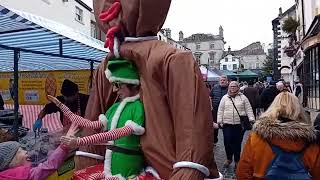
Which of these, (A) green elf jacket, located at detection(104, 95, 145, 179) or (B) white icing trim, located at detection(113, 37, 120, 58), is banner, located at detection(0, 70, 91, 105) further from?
(A) green elf jacket, located at detection(104, 95, 145, 179)

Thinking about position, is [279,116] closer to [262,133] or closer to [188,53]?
[262,133]

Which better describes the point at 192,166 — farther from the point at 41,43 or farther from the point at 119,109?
the point at 41,43

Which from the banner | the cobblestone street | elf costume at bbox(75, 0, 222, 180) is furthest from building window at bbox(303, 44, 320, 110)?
elf costume at bbox(75, 0, 222, 180)

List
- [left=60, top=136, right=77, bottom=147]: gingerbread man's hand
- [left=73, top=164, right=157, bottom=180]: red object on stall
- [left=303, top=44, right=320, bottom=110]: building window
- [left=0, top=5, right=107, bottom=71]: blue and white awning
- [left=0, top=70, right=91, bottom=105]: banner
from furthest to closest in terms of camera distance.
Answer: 1. [left=303, top=44, right=320, bottom=110]: building window
2. [left=0, top=70, right=91, bottom=105]: banner
3. [left=0, top=5, right=107, bottom=71]: blue and white awning
4. [left=73, top=164, right=157, bottom=180]: red object on stall
5. [left=60, top=136, right=77, bottom=147]: gingerbread man's hand

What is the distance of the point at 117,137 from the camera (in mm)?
2150

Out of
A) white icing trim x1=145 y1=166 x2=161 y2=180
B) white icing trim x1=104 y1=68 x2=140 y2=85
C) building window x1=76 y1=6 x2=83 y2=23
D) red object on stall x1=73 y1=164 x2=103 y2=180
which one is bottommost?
red object on stall x1=73 y1=164 x2=103 y2=180

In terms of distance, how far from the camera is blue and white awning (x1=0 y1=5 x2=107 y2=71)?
409 centimetres

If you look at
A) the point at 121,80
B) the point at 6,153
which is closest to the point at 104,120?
the point at 121,80

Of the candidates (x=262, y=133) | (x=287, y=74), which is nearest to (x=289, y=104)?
(x=262, y=133)

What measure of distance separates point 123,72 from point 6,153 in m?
0.90

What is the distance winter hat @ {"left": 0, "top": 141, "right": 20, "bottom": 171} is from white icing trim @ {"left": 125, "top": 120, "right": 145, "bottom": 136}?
2.70ft

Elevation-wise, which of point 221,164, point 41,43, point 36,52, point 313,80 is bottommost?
point 221,164

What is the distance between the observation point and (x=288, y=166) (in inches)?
115

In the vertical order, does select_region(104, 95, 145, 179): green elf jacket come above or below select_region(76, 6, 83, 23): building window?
below
